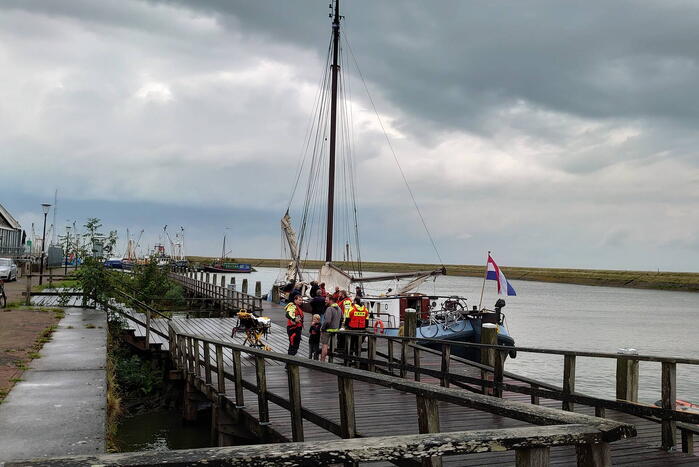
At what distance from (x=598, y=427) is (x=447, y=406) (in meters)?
6.58

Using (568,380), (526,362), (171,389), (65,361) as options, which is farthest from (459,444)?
(526,362)

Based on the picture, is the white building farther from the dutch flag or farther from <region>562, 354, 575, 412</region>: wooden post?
<region>562, 354, 575, 412</region>: wooden post

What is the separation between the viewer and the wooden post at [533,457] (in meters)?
2.80

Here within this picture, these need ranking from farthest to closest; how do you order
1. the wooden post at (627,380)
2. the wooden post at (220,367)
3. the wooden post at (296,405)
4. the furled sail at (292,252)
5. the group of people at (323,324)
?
the furled sail at (292,252), the group of people at (323,324), the wooden post at (220,367), the wooden post at (627,380), the wooden post at (296,405)

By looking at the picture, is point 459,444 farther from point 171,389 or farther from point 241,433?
point 171,389

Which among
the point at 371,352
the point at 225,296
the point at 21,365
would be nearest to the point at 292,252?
the point at 225,296

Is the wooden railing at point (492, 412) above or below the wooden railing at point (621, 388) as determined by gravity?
above

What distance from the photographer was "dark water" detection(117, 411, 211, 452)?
1395 centimetres

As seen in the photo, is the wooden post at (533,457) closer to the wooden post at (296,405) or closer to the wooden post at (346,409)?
the wooden post at (346,409)

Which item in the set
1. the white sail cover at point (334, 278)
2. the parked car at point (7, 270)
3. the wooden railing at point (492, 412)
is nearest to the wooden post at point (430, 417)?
the wooden railing at point (492, 412)

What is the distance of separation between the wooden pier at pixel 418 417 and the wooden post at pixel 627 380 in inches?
0.8

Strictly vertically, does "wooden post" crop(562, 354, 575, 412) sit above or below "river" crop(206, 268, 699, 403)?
above

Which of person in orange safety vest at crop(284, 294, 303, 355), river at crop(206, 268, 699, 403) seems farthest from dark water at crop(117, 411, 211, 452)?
river at crop(206, 268, 699, 403)

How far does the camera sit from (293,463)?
244 centimetres
